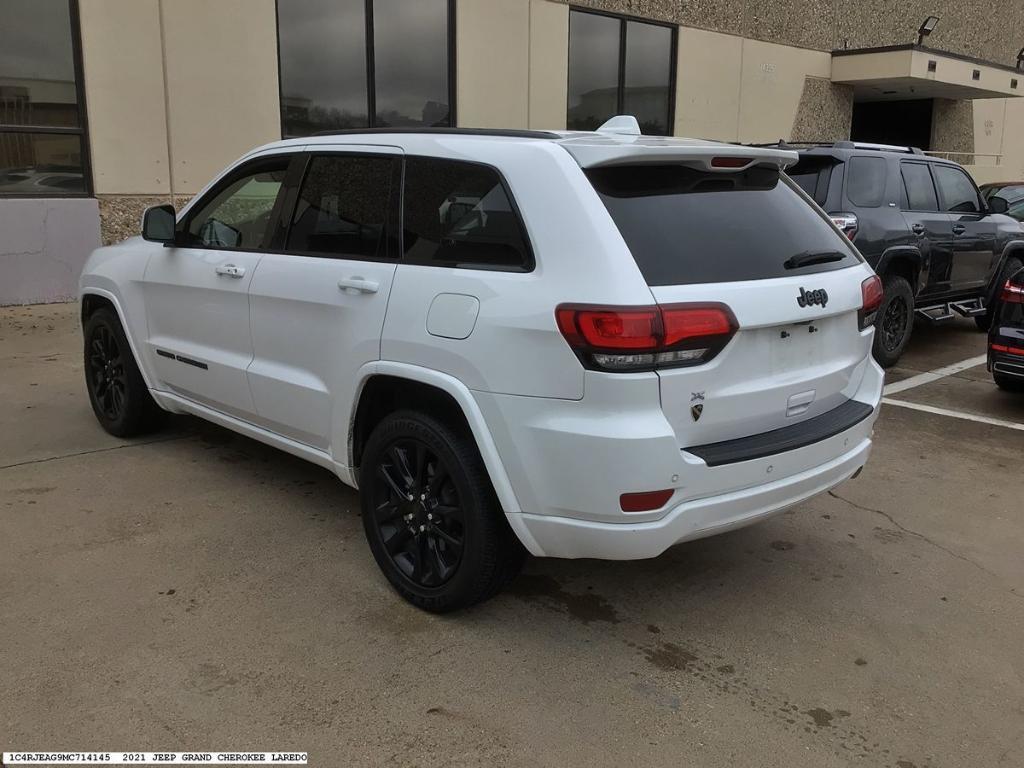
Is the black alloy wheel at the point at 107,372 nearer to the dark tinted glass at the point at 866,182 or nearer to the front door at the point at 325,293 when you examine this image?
→ the front door at the point at 325,293

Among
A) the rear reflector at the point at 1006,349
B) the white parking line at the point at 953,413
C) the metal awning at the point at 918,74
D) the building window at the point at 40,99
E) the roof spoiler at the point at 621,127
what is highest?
the metal awning at the point at 918,74

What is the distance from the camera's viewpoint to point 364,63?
39.2 ft

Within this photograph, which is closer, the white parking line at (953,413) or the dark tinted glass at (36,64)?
the white parking line at (953,413)

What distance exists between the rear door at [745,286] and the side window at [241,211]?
6.20ft

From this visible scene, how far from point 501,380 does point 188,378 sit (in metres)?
2.39

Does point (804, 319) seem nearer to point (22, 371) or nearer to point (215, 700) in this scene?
point (215, 700)

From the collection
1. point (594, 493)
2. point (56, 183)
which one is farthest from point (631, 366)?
point (56, 183)

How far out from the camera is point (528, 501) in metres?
3.00

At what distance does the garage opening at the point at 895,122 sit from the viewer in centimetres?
2225

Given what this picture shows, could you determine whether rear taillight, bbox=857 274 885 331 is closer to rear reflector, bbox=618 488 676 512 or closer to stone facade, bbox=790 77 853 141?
rear reflector, bbox=618 488 676 512

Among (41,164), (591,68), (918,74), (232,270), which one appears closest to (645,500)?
(232,270)

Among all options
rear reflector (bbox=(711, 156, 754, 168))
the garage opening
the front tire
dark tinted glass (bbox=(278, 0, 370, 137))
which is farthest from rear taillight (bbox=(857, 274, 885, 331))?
the garage opening

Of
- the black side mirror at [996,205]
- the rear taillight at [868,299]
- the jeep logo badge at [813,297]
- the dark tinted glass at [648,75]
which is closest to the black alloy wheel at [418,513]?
the jeep logo badge at [813,297]

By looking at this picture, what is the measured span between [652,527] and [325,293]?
170 centimetres
